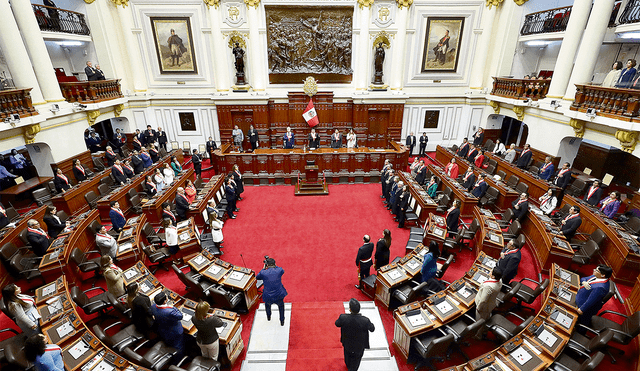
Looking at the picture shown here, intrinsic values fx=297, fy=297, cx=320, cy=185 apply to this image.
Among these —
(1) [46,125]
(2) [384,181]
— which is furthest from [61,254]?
(2) [384,181]

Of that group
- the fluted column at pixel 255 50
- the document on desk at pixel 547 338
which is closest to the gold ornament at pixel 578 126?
the document on desk at pixel 547 338

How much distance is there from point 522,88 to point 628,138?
5.47 m

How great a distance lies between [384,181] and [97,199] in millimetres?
10304

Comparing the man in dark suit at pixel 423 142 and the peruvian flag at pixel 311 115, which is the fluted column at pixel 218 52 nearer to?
the peruvian flag at pixel 311 115

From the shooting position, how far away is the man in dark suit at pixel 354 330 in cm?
440

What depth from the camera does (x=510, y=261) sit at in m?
6.34

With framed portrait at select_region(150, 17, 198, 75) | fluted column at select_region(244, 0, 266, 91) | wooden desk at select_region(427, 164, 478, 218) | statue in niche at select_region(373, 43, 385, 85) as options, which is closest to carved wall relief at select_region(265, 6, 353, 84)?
fluted column at select_region(244, 0, 266, 91)

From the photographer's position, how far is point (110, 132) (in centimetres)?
1794

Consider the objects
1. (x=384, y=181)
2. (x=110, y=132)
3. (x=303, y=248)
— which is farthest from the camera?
(x=110, y=132)

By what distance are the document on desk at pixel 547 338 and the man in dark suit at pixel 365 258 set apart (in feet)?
10.6

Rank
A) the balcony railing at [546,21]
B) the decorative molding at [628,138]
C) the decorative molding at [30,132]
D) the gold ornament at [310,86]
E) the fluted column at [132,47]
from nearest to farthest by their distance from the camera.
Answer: the decorative molding at [628,138] → the decorative molding at [30,132] → the balcony railing at [546,21] → the fluted column at [132,47] → the gold ornament at [310,86]

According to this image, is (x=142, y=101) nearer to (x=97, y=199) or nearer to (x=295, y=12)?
(x=97, y=199)

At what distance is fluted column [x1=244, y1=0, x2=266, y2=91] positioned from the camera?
1468cm

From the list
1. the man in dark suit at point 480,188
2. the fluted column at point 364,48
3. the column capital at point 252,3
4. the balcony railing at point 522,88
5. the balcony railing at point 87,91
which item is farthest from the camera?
the fluted column at point 364,48
